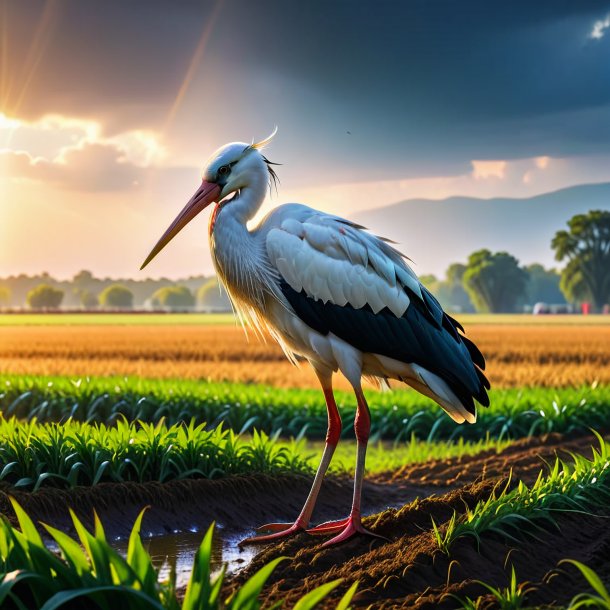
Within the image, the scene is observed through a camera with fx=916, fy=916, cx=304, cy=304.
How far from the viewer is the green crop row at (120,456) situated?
753 cm

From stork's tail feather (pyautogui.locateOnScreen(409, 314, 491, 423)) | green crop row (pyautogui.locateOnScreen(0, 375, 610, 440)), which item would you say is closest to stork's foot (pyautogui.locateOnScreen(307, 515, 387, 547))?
stork's tail feather (pyautogui.locateOnScreen(409, 314, 491, 423))

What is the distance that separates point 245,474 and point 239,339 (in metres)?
22.4

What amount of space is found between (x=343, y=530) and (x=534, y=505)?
133 cm

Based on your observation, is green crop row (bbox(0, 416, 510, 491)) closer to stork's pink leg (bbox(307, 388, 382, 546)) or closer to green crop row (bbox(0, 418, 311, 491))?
green crop row (bbox(0, 418, 311, 491))

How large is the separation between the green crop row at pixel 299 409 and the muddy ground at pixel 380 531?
3.15 metres

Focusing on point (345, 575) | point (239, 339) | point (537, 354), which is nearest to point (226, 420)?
point (345, 575)

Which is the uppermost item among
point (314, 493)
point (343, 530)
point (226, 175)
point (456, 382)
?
point (226, 175)

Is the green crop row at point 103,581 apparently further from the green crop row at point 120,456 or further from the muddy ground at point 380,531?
the green crop row at point 120,456

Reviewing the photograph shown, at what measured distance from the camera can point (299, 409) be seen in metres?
13.4

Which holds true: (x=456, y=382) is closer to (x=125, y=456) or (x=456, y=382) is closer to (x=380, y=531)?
(x=380, y=531)

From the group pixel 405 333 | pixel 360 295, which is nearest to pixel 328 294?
pixel 360 295

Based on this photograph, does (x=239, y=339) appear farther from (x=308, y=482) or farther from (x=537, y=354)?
(x=308, y=482)

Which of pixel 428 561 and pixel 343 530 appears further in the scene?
pixel 343 530

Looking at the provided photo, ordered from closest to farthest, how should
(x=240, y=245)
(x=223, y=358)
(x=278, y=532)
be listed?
(x=240, y=245) < (x=278, y=532) < (x=223, y=358)
